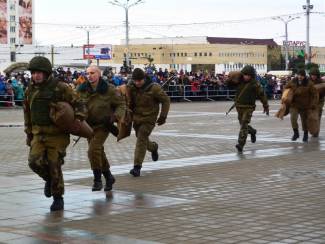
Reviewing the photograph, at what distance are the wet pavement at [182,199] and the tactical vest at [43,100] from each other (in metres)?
1.01

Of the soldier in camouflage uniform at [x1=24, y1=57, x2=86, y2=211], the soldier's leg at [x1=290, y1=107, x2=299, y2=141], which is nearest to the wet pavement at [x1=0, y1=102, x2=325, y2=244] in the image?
the soldier in camouflage uniform at [x1=24, y1=57, x2=86, y2=211]

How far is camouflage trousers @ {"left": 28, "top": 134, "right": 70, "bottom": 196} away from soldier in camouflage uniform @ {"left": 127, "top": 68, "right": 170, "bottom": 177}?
9.42ft

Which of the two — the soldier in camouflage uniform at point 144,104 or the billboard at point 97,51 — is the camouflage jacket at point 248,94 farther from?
the billboard at point 97,51

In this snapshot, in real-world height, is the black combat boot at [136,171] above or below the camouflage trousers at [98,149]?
below

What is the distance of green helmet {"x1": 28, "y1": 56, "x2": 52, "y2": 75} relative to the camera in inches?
307

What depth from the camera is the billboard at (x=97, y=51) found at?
86812mm

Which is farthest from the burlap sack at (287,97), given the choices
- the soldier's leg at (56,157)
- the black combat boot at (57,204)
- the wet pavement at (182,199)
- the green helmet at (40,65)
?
the green helmet at (40,65)

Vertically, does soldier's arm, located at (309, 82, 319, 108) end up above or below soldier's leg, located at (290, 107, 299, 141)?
above

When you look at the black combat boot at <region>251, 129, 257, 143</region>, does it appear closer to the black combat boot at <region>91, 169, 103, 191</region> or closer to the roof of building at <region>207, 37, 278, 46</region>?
the black combat boot at <region>91, 169, 103, 191</region>

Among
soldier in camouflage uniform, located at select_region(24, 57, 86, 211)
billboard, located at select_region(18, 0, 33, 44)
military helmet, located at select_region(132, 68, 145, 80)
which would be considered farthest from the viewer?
billboard, located at select_region(18, 0, 33, 44)

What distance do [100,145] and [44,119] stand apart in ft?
4.53

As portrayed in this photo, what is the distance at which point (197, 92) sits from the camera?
Result: 136 ft

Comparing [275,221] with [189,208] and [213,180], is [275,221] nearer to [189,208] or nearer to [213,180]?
[189,208]

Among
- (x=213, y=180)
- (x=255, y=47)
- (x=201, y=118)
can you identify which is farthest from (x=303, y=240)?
(x=255, y=47)
